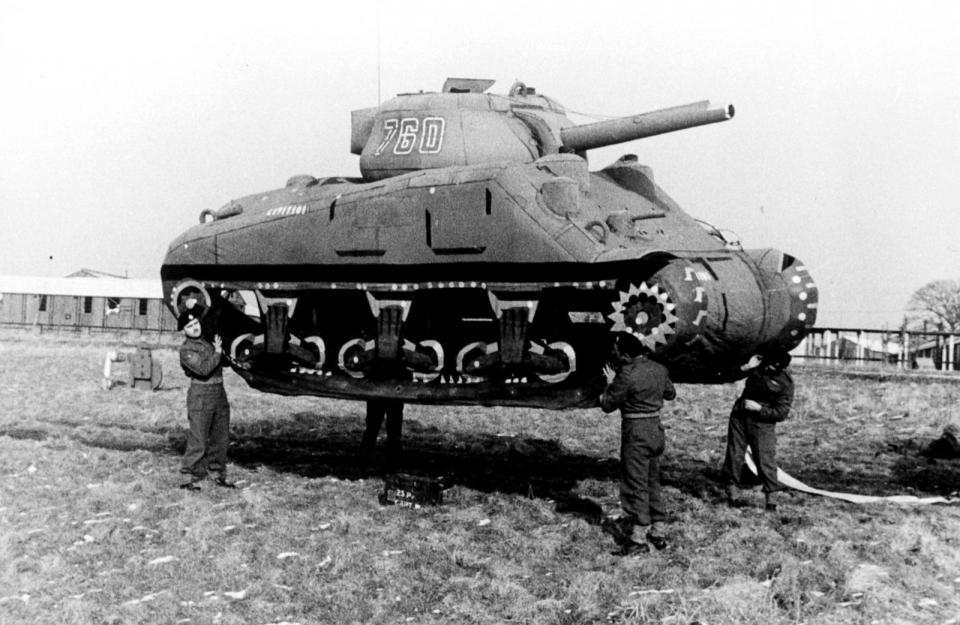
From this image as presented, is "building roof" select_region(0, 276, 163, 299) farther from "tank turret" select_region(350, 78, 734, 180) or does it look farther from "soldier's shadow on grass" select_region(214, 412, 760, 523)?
"tank turret" select_region(350, 78, 734, 180)

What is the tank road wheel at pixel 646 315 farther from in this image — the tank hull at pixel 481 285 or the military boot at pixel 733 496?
the military boot at pixel 733 496

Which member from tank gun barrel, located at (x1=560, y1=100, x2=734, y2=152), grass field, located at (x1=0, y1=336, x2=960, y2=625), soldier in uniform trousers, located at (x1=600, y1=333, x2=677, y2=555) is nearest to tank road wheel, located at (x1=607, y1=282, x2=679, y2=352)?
soldier in uniform trousers, located at (x1=600, y1=333, x2=677, y2=555)

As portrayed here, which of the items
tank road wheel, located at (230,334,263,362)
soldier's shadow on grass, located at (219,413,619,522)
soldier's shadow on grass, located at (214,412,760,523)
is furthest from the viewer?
tank road wheel, located at (230,334,263,362)

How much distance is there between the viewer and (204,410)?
10.5 meters

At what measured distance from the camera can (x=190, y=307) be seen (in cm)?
1147

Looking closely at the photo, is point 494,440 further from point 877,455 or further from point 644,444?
point 644,444

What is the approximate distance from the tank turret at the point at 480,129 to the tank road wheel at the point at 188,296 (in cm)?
228

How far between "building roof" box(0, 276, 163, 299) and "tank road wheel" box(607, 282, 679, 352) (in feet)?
152

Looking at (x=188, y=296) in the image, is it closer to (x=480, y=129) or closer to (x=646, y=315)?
(x=480, y=129)

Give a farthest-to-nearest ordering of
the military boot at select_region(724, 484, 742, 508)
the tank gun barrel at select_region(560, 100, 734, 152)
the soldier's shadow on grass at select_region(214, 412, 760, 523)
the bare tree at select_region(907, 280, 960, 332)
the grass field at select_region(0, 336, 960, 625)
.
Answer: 1. the bare tree at select_region(907, 280, 960, 332)
2. the tank gun barrel at select_region(560, 100, 734, 152)
3. the soldier's shadow on grass at select_region(214, 412, 760, 523)
4. the military boot at select_region(724, 484, 742, 508)
5. the grass field at select_region(0, 336, 960, 625)

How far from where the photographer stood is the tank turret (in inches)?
457

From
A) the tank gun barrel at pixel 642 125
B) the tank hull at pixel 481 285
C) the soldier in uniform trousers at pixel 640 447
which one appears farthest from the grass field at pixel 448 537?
the tank gun barrel at pixel 642 125

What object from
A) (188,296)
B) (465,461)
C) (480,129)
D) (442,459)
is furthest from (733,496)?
(188,296)

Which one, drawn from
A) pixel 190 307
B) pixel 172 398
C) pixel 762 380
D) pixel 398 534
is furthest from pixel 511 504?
pixel 172 398
